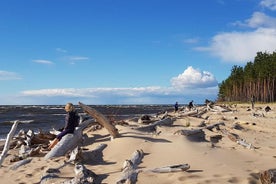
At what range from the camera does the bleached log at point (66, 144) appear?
1270 centimetres

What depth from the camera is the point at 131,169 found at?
31.7 feet

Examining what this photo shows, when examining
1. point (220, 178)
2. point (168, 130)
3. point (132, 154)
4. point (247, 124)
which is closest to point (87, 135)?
point (168, 130)

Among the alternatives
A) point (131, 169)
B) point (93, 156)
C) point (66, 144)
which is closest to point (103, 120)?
point (66, 144)

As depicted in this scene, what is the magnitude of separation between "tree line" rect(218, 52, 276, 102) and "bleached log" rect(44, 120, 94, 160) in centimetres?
6514

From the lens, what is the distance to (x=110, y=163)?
37.1 ft

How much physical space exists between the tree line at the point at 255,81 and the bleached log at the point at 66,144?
214ft

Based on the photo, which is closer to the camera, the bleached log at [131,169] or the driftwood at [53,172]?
the bleached log at [131,169]

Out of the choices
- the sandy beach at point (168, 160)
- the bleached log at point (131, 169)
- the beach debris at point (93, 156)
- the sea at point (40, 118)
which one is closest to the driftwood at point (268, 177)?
the sandy beach at point (168, 160)

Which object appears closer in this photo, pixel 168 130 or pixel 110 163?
pixel 110 163

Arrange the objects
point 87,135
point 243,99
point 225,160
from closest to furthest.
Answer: point 225,160
point 87,135
point 243,99

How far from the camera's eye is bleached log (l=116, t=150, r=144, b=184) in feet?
28.7

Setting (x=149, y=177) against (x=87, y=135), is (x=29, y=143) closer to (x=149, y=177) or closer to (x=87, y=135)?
(x=87, y=135)

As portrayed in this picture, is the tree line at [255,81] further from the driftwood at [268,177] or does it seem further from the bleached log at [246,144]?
the driftwood at [268,177]

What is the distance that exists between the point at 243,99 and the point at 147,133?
87.0 m
